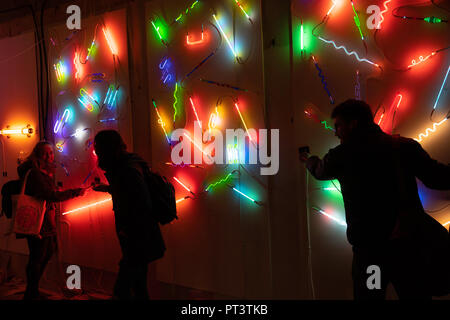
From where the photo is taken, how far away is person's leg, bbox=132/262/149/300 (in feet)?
9.11

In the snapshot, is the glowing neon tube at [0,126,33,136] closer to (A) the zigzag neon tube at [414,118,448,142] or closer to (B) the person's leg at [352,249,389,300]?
(B) the person's leg at [352,249,389,300]

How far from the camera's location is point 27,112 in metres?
5.01

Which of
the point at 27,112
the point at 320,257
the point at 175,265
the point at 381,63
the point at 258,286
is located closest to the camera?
the point at 381,63

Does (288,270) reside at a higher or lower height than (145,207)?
lower

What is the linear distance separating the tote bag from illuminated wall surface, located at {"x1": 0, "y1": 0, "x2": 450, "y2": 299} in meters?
0.83

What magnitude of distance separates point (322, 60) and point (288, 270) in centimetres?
182

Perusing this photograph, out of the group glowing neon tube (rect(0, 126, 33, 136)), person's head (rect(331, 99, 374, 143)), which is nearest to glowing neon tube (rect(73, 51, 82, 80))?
glowing neon tube (rect(0, 126, 33, 136))

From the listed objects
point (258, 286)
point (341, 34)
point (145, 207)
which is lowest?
point (258, 286)

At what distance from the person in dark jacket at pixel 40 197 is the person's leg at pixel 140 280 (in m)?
1.42

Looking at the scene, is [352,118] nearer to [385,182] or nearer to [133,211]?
[385,182]

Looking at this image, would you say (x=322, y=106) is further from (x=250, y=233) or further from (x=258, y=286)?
(x=258, y=286)

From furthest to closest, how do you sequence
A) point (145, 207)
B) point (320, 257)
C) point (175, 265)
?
point (175, 265) → point (320, 257) → point (145, 207)

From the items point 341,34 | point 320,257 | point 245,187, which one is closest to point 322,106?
point 341,34

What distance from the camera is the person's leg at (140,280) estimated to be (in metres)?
2.78
